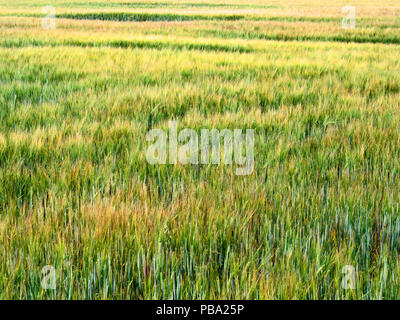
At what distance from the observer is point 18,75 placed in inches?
162

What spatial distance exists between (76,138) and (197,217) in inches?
43.8

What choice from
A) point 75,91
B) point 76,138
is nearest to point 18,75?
point 75,91

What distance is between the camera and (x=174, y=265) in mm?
1156

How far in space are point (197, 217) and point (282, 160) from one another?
79cm

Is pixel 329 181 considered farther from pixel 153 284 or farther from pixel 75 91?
pixel 75 91

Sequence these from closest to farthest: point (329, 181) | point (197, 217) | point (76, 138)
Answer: point (197, 217)
point (329, 181)
point (76, 138)

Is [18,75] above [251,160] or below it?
above

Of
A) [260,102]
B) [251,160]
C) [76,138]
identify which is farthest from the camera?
[260,102]

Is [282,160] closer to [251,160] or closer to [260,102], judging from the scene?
[251,160]

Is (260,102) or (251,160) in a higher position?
(260,102)

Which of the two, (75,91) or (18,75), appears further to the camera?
(18,75)

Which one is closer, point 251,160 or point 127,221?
point 127,221
